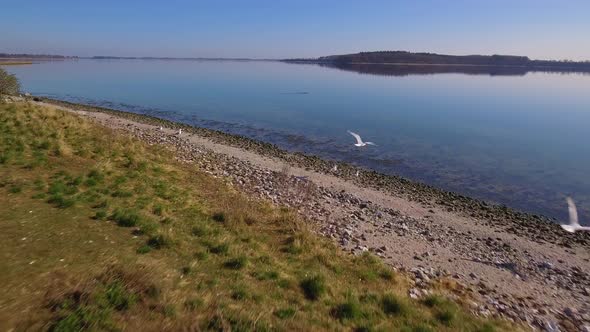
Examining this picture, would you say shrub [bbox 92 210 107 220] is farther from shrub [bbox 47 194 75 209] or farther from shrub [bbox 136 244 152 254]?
shrub [bbox 136 244 152 254]

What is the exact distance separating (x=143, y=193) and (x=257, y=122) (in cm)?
3302

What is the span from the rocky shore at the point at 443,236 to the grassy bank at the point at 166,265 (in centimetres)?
164

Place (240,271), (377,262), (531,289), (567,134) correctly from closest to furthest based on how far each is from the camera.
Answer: (240,271) < (377,262) < (531,289) < (567,134)

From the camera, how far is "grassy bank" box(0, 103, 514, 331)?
587 cm

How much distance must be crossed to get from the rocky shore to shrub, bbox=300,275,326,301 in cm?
233

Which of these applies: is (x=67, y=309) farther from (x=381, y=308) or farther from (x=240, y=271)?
(x=381, y=308)

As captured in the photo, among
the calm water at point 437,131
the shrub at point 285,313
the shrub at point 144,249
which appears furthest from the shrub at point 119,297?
the calm water at point 437,131

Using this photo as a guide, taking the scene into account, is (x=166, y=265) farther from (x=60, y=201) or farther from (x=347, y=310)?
(x=60, y=201)

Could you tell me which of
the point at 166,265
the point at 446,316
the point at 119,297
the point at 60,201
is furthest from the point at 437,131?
the point at 119,297

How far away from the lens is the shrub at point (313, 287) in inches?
298

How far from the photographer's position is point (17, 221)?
849cm

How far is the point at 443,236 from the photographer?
1487 centimetres

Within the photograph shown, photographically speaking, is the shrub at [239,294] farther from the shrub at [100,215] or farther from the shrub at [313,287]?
the shrub at [100,215]

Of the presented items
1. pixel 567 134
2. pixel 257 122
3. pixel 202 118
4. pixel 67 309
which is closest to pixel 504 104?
pixel 567 134
